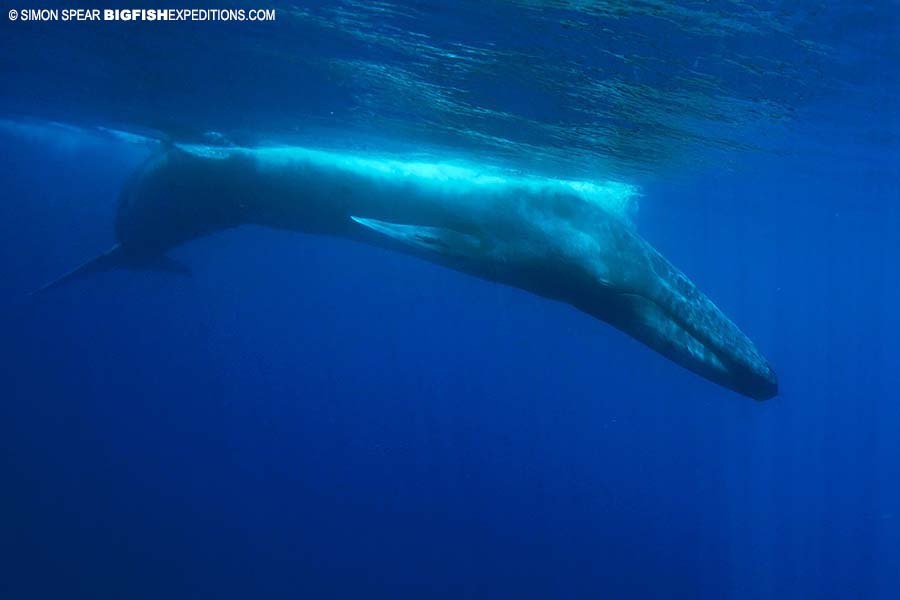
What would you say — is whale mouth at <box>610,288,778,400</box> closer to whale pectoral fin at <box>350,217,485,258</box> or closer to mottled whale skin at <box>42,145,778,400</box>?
mottled whale skin at <box>42,145,778,400</box>

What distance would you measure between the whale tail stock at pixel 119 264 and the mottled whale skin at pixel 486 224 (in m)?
1.61

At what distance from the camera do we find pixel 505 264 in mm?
7797

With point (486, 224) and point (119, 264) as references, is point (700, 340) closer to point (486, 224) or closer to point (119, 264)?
point (486, 224)

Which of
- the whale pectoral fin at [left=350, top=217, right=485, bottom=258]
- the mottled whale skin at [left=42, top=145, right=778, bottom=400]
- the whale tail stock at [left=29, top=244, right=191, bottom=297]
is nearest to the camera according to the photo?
the whale pectoral fin at [left=350, top=217, right=485, bottom=258]

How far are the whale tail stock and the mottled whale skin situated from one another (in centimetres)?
161

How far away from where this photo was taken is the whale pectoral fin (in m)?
7.05

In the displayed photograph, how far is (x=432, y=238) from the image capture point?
7.35m

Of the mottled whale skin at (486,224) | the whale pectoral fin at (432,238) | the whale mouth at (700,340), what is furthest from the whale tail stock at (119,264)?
the whale mouth at (700,340)

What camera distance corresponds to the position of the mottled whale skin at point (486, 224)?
739 centimetres

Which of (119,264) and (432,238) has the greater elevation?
(432,238)

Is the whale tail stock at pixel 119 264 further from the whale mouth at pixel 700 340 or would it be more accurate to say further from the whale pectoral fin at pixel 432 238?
the whale mouth at pixel 700 340

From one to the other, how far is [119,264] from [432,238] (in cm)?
770

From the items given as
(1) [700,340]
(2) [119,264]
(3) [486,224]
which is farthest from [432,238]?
(2) [119,264]

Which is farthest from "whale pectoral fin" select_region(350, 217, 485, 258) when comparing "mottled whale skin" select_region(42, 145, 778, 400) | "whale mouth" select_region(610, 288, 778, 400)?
"whale mouth" select_region(610, 288, 778, 400)
